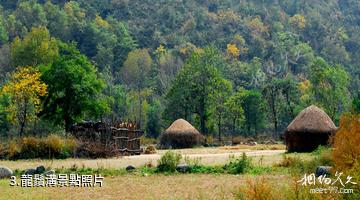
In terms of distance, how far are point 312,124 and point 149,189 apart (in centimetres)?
1685

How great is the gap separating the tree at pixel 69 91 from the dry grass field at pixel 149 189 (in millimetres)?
18329

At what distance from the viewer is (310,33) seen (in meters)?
126

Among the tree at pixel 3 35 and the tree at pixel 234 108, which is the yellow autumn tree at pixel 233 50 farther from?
the tree at pixel 234 108

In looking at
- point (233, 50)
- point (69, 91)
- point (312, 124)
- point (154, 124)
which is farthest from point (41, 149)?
point (233, 50)

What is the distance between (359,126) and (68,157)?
17.3 m

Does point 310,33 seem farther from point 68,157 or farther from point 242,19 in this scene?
point 68,157

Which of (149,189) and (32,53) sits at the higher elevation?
(32,53)

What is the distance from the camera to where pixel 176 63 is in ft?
317

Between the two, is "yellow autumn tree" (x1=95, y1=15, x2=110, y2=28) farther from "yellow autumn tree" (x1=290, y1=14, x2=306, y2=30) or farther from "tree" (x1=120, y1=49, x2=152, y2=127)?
"yellow autumn tree" (x1=290, y1=14, x2=306, y2=30)

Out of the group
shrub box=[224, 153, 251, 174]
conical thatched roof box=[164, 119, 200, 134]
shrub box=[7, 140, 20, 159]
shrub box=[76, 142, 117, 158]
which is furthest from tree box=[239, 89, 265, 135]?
shrub box=[224, 153, 251, 174]

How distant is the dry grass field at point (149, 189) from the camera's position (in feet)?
40.9

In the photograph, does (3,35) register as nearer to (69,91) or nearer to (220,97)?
(220,97)

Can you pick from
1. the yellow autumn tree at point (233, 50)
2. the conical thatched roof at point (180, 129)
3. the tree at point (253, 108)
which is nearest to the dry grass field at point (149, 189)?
the conical thatched roof at point (180, 129)

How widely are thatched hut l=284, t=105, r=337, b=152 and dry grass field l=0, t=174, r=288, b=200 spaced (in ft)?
43.2
